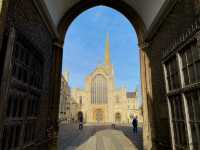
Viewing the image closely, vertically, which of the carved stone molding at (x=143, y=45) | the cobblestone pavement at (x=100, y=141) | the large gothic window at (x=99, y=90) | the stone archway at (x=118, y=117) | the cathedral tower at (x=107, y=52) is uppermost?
the cathedral tower at (x=107, y=52)

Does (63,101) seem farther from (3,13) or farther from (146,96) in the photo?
(3,13)

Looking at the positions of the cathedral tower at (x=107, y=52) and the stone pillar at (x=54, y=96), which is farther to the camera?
the cathedral tower at (x=107, y=52)

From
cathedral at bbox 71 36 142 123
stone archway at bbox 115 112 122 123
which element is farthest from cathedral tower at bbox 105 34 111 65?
stone archway at bbox 115 112 122 123

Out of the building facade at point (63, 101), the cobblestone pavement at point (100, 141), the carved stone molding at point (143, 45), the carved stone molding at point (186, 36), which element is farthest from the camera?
the building facade at point (63, 101)

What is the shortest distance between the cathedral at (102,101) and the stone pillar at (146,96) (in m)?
36.9

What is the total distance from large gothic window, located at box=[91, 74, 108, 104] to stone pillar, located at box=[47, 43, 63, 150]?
123 ft

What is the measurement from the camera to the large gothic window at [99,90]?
A: 41.8 metres

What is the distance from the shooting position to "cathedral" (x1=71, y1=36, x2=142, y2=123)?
40.8m

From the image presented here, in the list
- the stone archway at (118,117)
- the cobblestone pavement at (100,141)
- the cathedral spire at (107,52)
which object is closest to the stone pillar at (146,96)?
the cobblestone pavement at (100,141)

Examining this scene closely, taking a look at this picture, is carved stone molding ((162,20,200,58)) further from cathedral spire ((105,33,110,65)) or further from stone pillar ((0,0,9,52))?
cathedral spire ((105,33,110,65))

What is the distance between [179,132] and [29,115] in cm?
261

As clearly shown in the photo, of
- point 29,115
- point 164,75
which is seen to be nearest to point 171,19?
point 164,75

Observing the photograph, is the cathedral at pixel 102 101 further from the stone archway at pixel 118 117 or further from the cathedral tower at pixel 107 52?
the cathedral tower at pixel 107 52

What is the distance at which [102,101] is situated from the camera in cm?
4197
